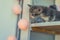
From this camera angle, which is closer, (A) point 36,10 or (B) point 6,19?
(A) point 36,10

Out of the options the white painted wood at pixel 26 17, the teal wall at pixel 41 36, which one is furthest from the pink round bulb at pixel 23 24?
the teal wall at pixel 41 36

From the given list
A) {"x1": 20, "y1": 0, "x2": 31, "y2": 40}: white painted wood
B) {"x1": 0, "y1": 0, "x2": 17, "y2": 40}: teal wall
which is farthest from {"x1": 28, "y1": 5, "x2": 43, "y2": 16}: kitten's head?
{"x1": 0, "y1": 0, "x2": 17, "y2": 40}: teal wall

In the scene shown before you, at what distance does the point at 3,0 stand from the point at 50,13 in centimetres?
41

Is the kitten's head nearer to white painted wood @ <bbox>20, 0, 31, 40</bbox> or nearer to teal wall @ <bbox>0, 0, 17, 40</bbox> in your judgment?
white painted wood @ <bbox>20, 0, 31, 40</bbox>

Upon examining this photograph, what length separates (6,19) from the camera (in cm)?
119

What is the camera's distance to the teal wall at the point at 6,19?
117 cm

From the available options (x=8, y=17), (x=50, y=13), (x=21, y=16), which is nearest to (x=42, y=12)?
(x=50, y=13)

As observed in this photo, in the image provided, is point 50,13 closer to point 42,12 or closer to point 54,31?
point 42,12

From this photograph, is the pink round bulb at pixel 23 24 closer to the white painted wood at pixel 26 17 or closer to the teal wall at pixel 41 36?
the white painted wood at pixel 26 17

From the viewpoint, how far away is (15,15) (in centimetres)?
120

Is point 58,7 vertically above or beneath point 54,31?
above

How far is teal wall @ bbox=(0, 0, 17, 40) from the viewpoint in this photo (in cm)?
117

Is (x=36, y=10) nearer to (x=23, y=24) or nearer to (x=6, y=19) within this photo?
(x=23, y=24)

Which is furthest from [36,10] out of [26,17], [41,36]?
[41,36]
